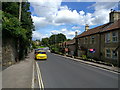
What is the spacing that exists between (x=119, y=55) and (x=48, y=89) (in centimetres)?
1288

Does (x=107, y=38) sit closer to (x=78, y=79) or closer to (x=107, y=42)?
(x=107, y=42)

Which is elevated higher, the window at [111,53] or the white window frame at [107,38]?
the white window frame at [107,38]

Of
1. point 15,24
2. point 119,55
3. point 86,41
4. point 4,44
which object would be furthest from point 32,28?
point 119,55

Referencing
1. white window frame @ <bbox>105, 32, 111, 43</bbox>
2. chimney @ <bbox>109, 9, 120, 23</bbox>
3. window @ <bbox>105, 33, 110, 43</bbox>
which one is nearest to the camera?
white window frame @ <bbox>105, 32, 111, 43</bbox>

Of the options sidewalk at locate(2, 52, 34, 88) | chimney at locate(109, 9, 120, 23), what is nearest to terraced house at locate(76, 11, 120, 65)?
chimney at locate(109, 9, 120, 23)

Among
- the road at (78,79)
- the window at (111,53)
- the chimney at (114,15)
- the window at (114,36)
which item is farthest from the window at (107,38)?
the road at (78,79)

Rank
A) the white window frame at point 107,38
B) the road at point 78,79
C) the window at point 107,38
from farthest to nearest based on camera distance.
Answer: the window at point 107,38 < the white window frame at point 107,38 < the road at point 78,79

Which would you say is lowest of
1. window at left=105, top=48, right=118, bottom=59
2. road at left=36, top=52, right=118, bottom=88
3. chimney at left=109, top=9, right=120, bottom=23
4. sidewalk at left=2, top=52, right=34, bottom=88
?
road at left=36, top=52, right=118, bottom=88

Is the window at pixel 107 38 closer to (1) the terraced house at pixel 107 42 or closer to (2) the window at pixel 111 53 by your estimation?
(1) the terraced house at pixel 107 42

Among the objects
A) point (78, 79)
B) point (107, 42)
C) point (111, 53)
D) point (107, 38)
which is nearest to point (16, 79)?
point (78, 79)

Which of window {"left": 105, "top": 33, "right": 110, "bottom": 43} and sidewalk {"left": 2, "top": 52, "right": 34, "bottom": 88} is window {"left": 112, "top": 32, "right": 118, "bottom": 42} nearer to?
window {"left": 105, "top": 33, "right": 110, "bottom": 43}

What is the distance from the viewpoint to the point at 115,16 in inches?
810

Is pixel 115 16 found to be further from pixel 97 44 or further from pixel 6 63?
pixel 6 63

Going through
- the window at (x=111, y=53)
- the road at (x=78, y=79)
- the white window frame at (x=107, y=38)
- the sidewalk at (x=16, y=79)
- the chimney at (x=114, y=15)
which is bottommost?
the road at (x=78, y=79)
